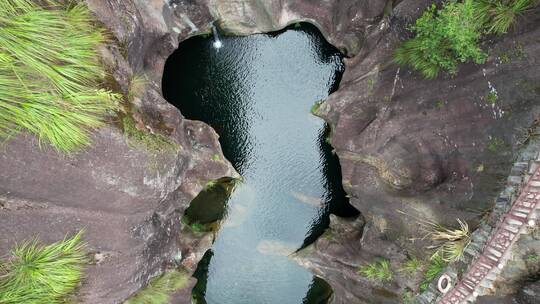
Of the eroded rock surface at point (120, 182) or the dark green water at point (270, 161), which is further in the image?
the dark green water at point (270, 161)

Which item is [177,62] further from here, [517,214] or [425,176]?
[517,214]

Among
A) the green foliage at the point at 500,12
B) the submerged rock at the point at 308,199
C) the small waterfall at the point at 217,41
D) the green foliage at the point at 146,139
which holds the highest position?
the green foliage at the point at 500,12

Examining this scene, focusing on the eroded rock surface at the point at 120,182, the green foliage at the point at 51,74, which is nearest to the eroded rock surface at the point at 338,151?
the eroded rock surface at the point at 120,182

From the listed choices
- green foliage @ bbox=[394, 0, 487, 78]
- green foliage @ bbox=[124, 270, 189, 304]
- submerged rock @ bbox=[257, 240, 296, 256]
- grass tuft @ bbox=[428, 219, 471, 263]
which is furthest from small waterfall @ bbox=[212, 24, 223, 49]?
grass tuft @ bbox=[428, 219, 471, 263]

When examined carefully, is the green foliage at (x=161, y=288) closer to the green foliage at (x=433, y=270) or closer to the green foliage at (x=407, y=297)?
the green foliage at (x=407, y=297)

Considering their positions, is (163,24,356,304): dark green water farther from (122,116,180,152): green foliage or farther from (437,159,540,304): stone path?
(437,159,540,304): stone path

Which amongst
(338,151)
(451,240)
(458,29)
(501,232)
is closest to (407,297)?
(451,240)

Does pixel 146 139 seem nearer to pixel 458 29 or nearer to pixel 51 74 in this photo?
pixel 51 74

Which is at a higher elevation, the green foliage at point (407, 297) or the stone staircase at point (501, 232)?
the stone staircase at point (501, 232)
